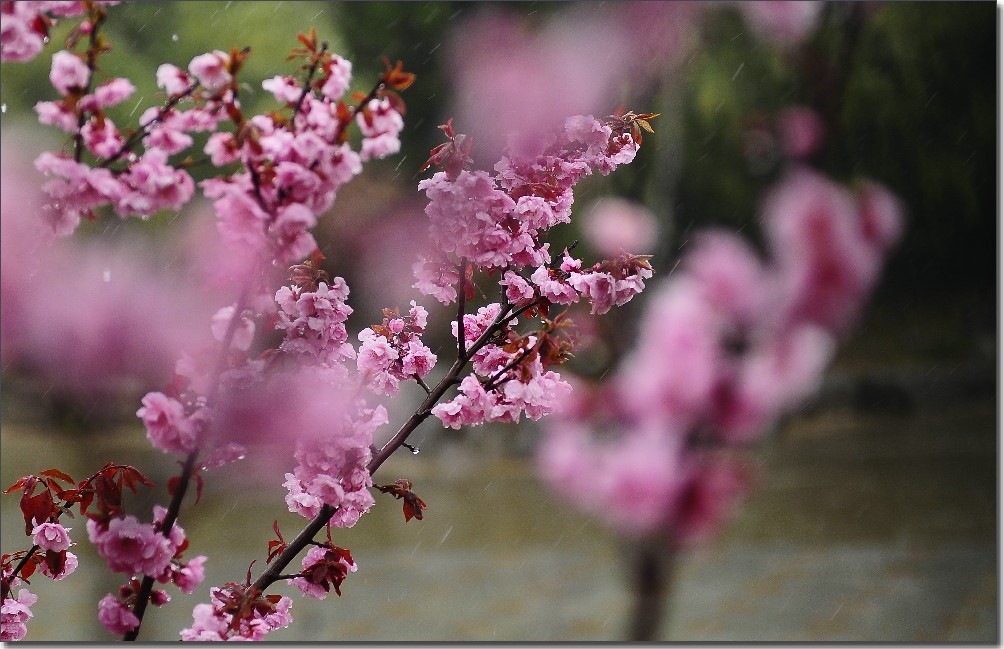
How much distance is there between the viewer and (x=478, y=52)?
167cm

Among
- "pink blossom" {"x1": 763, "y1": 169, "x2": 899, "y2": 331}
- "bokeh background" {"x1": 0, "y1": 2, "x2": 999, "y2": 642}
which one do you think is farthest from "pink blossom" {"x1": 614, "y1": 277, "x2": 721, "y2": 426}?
"bokeh background" {"x1": 0, "y1": 2, "x2": 999, "y2": 642}

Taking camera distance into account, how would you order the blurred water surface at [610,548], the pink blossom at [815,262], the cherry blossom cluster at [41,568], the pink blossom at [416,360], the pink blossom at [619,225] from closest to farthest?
the cherry blossom cluster at [41,568] < the pink blossom at [416,360] < the pink blossom at [815,262] < the pink blossom at [619,225] < the blurred water surface at [610,548]

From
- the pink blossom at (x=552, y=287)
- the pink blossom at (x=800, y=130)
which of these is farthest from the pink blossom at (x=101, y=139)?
the pink blossom at (x=800, y=130)

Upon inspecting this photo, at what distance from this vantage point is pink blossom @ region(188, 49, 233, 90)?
1.87 ft

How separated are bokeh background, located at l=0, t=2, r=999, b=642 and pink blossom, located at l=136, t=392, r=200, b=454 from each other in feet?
1.80

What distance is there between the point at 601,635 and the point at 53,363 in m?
1.30

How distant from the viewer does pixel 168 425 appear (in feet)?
1.88

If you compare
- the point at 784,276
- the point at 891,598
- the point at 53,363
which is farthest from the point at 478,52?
the point at 891,598

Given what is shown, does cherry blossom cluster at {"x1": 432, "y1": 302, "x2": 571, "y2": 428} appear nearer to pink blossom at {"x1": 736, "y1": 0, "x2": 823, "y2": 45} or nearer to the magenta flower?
the magenta flower

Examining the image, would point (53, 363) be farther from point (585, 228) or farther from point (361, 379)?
point (585, 228)

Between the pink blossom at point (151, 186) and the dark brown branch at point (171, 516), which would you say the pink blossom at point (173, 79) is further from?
the dark brown branch at point (171, 516)

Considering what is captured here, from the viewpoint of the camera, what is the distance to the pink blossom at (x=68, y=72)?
559 mm

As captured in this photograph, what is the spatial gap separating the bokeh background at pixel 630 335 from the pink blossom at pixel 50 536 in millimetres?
604

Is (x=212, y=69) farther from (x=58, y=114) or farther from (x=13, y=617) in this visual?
(x=13, y=617)
